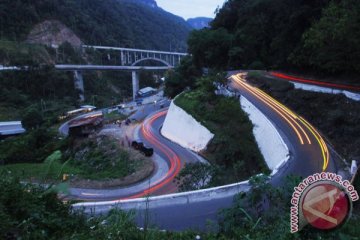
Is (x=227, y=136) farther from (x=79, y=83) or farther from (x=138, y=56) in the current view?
(x=138, y=56)

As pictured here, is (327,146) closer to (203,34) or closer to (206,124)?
(206,124)

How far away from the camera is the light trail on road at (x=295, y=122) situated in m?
16.6

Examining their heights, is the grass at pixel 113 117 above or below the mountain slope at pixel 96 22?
below

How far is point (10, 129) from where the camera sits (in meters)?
43.4

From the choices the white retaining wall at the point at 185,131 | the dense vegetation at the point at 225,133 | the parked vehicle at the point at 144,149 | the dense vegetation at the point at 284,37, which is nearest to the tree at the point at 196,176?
the dense vegetation at the point at 225,133

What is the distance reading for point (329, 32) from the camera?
17891mm

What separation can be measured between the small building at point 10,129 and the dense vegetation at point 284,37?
25921mm

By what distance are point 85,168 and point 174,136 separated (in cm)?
978

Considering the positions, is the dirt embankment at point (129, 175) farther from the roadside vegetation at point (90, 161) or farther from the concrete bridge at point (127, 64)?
the concrete bridge at point (127, 64)

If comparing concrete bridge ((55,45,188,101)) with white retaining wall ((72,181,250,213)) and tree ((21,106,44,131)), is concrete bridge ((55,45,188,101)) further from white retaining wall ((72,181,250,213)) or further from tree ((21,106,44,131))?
white retaining wall ((72,181,250,213))

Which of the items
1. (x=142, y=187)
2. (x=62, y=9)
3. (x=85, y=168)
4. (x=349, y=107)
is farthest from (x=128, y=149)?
(x=62, y=9)

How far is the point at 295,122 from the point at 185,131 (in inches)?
456

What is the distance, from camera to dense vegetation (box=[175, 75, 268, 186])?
17.6 m
